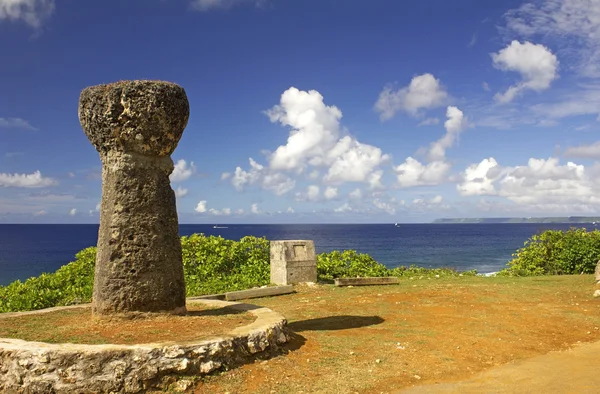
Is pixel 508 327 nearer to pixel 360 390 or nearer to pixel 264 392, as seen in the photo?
pixel 360 390

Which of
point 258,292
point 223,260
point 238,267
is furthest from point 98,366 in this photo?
point 238,267

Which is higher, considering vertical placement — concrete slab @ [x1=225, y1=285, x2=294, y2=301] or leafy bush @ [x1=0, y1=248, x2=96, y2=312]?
leafy bush @ [x1=0, y1=248, x2=96, y2=312]

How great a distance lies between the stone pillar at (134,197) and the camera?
24.5 feet

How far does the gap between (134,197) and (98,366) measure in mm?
2758

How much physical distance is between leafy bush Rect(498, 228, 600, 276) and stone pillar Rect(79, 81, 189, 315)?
17.2m

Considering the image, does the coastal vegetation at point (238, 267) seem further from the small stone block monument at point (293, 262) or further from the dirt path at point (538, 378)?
the dirt path at point (538, 378)

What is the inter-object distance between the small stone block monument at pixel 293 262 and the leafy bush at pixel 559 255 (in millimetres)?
9986

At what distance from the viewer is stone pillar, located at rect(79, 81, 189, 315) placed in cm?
748

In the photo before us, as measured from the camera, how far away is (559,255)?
20.3 metres

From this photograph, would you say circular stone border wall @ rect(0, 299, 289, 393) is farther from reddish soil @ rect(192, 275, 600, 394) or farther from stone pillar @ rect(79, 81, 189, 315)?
stone pillar @ rect(79, 81, 189, 315)

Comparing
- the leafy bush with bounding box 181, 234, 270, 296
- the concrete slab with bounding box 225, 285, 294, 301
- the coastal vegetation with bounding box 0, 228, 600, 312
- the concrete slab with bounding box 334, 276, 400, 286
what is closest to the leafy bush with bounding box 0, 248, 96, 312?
the coastal vegetation with bounding box 0, 228, 600, 312

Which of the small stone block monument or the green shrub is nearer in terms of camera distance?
the small stone block monument

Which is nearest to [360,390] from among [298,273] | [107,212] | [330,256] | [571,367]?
[571,367]

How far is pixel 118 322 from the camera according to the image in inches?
290
